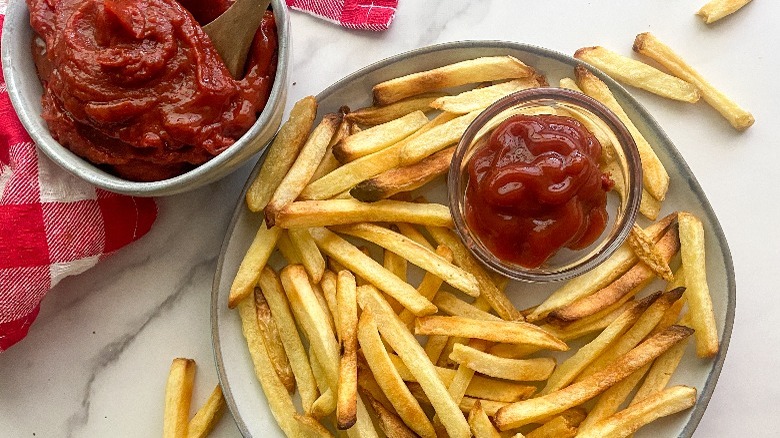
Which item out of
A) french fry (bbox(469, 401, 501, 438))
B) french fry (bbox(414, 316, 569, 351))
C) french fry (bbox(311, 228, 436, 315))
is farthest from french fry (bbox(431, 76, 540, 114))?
french fry (bbox(469, 401, 501, 438))

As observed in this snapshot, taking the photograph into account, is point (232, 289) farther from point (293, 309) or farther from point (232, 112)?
point (232, 112)

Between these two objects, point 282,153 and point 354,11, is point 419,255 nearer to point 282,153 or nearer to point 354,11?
point 282,153

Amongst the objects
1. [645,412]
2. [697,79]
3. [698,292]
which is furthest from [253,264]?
[697,79]

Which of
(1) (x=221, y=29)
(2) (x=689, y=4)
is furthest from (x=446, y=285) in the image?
(2) (x=689, y=4)

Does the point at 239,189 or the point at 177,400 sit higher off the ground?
the point at 239,189

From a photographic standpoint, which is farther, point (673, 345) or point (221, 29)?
point (673, 345)

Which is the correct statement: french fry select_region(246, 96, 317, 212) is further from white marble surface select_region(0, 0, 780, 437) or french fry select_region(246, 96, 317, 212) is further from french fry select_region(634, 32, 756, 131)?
french fry select_region(634, 32, 756, 131)

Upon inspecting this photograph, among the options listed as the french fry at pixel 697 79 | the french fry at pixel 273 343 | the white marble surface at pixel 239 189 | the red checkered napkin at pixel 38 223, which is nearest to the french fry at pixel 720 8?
the white marble surface at pixel 239 189

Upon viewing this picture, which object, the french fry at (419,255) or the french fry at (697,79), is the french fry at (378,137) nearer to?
the french fry at (419,255)
